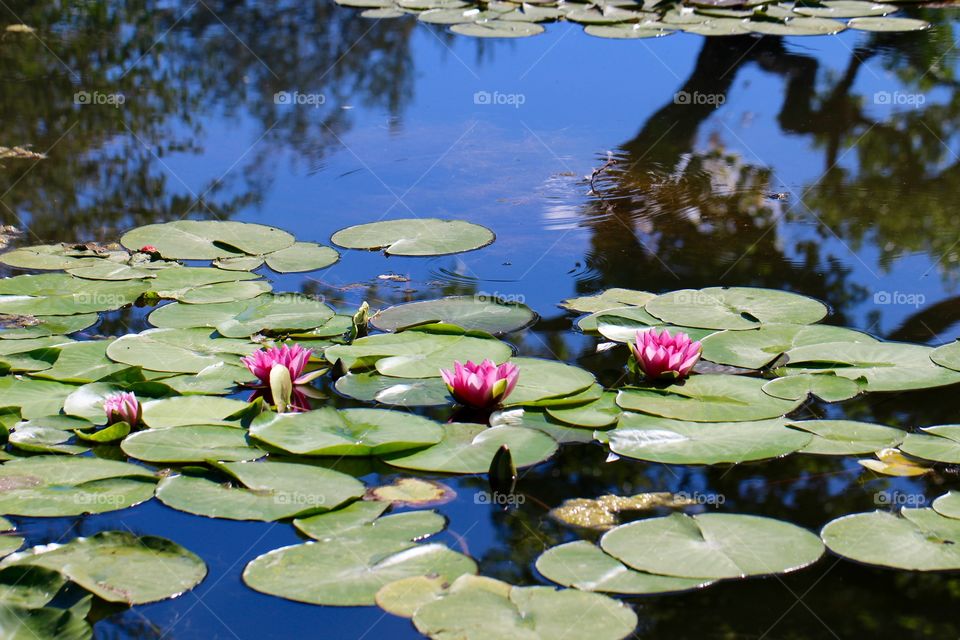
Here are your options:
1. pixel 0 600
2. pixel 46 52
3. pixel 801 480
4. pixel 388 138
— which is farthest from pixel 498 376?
pixel 46 52

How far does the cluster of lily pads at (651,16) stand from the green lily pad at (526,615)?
20.6 feet

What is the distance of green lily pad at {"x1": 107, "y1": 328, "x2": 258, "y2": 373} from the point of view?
302cm

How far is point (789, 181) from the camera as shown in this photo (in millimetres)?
4770

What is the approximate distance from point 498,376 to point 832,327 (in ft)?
3.89

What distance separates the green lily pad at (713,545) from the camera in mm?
2131

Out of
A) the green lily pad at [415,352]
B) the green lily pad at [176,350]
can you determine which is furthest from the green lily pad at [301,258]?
the green lily pad at [415,352]

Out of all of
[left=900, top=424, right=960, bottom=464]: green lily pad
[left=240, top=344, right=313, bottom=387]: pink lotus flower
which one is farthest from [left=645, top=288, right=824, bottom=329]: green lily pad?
[left=240, top=344, right=313, bottom=387]: pink lotus flower

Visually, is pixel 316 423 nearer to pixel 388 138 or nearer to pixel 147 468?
pixel 147 468

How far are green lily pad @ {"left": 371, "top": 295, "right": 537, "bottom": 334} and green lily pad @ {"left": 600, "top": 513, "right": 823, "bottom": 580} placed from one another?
1168 millimetres
